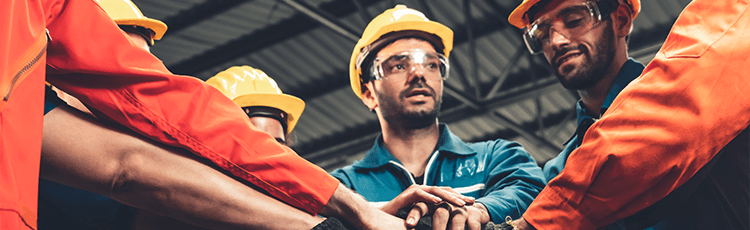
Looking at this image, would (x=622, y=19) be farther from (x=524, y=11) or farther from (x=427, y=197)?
(x=427, y=197)

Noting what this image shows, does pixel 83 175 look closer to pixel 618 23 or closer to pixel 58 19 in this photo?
pixel 58 19

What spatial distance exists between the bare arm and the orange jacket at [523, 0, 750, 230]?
3.52 feet

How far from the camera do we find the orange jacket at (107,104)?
1.21 meters

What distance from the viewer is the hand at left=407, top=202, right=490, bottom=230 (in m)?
2.45

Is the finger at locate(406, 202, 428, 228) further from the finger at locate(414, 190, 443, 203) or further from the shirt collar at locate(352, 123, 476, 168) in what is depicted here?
the shirt collar at locate(352, 123, 476, 168)

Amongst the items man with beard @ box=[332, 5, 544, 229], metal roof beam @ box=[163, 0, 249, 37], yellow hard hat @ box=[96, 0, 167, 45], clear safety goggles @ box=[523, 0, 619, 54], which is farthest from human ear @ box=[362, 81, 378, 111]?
metal roof beam @ box=[163, 0, 249, 37]

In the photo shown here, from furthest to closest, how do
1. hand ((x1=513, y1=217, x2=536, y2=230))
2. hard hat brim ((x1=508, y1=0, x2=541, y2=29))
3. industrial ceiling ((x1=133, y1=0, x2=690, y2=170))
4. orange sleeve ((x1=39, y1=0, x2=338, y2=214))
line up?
industrial ceiling ((x1=133, y1=0, x2=690, y2=170)), hard hat brim ((x1=508, y1=0, x2=541, y2=29)), hand ((x1=513, y1=217, x2=536, y2=230)), orange sleeve ((x1=39, y1=0, x2=338, y2=214))

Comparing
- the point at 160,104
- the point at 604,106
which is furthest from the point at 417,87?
the point at 160,104

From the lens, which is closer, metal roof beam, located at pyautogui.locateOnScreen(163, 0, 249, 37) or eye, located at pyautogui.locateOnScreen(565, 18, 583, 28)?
eye, located at pyautogui.locateOnScreen(565, 18, 583, 28)

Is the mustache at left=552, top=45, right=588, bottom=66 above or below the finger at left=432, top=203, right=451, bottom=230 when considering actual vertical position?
above

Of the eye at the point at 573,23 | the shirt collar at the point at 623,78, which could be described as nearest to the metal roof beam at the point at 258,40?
the eye at the point at 573,23

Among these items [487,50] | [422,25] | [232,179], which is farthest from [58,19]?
[487,50]

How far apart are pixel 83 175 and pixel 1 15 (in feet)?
2.27

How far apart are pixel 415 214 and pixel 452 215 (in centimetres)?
16
